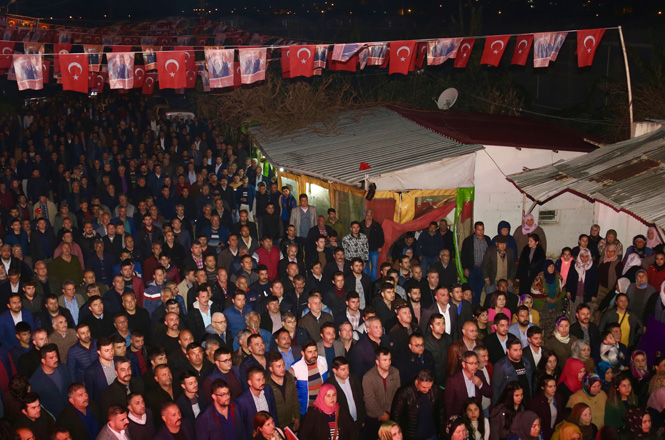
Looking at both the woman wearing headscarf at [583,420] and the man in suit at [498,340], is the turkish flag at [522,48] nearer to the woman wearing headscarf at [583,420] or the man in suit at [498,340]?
the man in suit at [498,340]

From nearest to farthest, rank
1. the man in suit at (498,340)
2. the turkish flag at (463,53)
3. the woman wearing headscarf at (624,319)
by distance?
1. the man in suit at (498,340)
2. the woman wearing headscarf at (624,319)
3. the turkish flag at (463,53)

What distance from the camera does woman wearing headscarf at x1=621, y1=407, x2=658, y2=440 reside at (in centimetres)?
668

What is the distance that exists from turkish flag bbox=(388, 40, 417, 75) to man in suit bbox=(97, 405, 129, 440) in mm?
9731

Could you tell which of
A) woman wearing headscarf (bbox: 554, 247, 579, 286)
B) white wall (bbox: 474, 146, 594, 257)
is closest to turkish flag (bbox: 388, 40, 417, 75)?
white wall (bbox: 474, 146, 594, 257)

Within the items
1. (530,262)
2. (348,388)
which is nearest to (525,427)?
(348,388)

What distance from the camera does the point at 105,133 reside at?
2462cm

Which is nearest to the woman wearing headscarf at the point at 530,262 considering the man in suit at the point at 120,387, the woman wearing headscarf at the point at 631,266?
the woman wearing headscarf at the point at 631,266

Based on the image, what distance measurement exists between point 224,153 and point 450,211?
915 centimetres

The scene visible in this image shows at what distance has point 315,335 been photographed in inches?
343

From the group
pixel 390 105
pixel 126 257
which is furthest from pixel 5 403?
pixel 390 105

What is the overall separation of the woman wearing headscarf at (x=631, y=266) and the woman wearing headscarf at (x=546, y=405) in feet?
12.5

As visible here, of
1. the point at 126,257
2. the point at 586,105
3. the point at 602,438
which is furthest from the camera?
the point at 586,105

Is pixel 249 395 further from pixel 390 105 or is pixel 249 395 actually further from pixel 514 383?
pixel 390 105

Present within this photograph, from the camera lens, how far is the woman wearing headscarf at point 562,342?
27.2 ft
